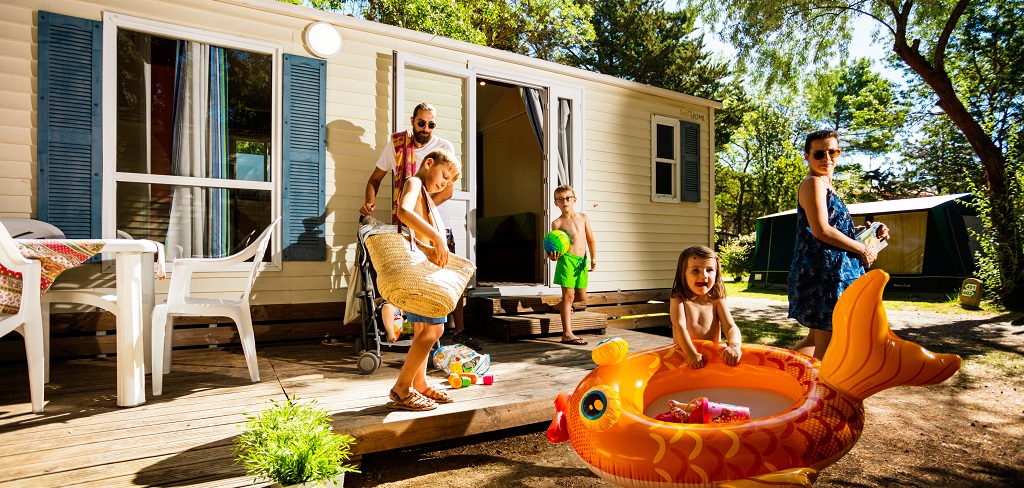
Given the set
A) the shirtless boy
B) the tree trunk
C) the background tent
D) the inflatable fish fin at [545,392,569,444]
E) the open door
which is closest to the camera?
the inflatable fish fin at [545,392,569,444]

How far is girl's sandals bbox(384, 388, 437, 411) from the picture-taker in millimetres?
2648

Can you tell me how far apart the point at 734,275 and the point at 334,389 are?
15.9 m

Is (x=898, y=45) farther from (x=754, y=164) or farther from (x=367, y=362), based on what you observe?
(x=754, y=164)

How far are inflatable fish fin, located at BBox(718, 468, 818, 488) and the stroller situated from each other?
2.40 m

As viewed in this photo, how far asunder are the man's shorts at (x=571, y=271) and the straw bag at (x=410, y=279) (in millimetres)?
2432

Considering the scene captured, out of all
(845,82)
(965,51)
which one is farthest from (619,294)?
(845,82)

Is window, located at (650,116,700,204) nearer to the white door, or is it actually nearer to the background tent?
the white door

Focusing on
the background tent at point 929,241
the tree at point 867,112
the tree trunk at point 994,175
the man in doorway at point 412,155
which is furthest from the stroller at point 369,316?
the tree at point 867,112

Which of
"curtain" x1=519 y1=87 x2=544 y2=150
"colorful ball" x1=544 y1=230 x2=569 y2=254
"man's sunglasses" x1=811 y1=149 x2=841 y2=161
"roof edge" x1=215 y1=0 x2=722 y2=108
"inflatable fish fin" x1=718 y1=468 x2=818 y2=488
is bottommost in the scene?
"inflatable fish fin" x1=718 y1=468 x2=818 y2=488

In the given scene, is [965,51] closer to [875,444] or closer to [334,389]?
[875,444]

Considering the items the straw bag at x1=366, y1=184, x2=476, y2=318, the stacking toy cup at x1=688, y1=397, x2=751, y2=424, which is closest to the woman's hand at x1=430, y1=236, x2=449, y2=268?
the straw bag at x1=366, y1=184, x2=476, y2=318

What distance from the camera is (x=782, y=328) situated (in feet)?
24.5

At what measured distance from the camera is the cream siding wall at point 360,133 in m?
3.74

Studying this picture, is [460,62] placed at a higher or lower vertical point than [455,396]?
higher
